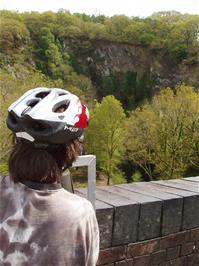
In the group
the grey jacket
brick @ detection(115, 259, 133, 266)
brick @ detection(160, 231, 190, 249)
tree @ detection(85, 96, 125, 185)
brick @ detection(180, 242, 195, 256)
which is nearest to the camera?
the grey jacket

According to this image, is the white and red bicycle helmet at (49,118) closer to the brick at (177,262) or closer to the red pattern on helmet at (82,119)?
the red pattern on helmet at (82,119)

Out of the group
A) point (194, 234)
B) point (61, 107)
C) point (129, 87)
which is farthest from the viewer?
point (129, 87)

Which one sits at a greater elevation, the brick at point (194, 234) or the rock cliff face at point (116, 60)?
the brick at point (194, 234)

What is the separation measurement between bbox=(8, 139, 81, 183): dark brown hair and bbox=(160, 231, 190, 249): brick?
1.44 meters

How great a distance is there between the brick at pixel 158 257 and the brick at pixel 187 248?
182 mm

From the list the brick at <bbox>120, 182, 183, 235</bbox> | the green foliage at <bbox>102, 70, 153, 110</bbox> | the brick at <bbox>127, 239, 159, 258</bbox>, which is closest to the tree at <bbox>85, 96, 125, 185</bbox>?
the brick at <bbox>120, 182, 183, 235</bbox>

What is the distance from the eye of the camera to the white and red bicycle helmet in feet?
4.94

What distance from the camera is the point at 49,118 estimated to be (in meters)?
1.51

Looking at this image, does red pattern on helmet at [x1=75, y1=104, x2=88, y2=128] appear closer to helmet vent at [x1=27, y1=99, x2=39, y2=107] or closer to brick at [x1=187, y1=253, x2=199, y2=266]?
helmet vent at [x1=27, y1=99, x2=39, y2=107]

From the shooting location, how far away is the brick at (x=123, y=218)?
8.15ft

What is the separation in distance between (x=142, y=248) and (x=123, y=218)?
0.99ft

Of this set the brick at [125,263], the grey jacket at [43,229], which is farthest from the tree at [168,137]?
the grey jacket at [43,229]

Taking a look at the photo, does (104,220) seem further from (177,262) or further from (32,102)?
(32,102)

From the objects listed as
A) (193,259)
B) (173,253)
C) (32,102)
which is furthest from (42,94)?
(193,259)
